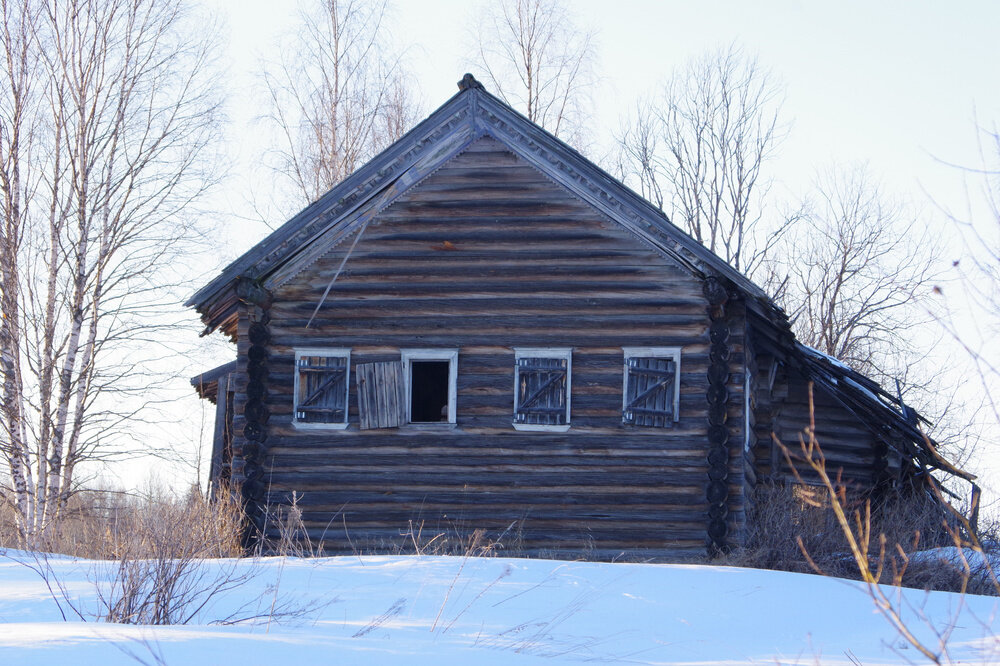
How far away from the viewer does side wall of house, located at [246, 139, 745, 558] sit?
542 inches

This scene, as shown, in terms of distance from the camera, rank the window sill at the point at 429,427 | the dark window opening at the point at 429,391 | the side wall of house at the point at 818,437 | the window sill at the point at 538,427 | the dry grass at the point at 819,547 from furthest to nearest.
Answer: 1. the dark window opening at the point at 429,391
2. the side wall of house at the point at 818,437
3. the window sill at the point at 429,427
4. the window sill at the point at 538,427
5. the dry grass at the point at 819,547

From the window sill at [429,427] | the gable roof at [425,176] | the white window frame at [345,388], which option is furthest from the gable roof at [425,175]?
the window sill at [429,427]

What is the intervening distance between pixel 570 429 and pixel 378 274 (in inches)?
128

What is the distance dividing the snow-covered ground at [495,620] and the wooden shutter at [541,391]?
3.75m

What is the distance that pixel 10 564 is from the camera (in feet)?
34.1

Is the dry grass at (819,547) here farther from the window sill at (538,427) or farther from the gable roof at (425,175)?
the gable roof at (425,175)

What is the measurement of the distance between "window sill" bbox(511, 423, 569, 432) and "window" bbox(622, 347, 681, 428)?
778 millimetres

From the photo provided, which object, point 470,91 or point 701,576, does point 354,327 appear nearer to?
point 470,91

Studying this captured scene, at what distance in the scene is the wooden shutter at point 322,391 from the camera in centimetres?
1417

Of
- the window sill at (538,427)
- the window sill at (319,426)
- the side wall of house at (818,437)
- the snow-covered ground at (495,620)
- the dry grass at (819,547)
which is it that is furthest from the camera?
the side wall of house at (818,437)

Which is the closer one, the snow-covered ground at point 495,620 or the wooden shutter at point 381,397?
the snow-covered ground at point 495,620


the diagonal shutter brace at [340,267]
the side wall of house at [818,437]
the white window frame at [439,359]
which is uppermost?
the diagonal shutter brace at [340,267]

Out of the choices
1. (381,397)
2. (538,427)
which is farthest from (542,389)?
(381,397)

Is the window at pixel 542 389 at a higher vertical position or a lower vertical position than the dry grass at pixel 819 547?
higher
